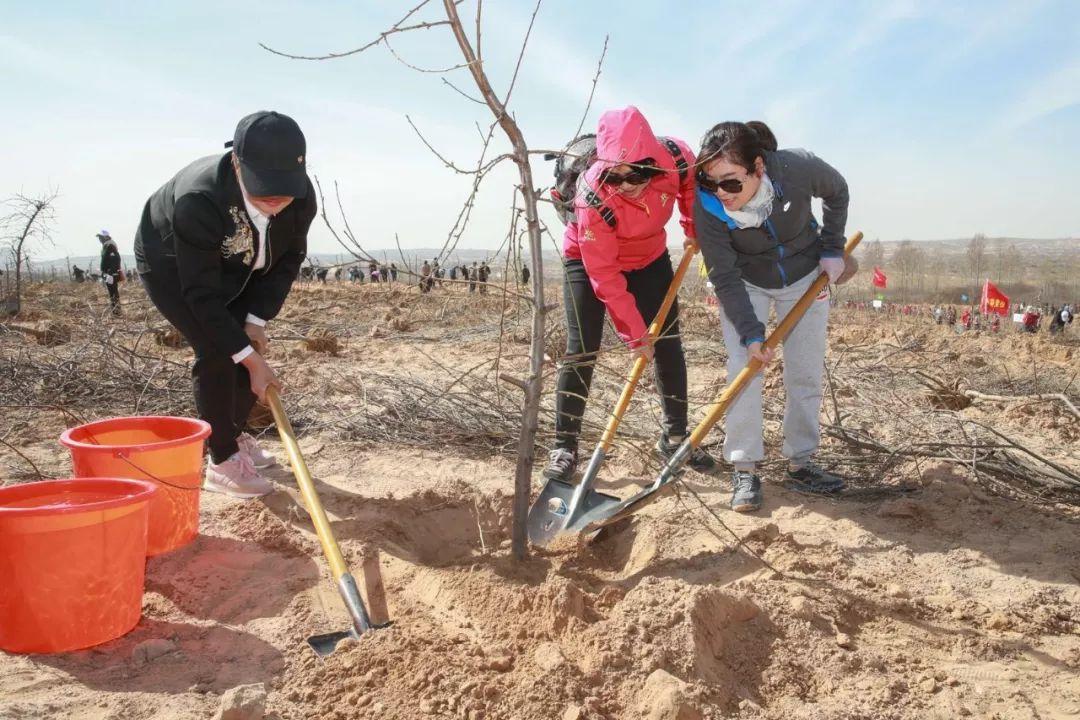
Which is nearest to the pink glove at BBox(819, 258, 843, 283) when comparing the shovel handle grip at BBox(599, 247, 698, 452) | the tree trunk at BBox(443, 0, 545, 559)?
the shovel handle grip at BBox(599, 247, 698, 452)

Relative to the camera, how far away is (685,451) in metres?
3.01

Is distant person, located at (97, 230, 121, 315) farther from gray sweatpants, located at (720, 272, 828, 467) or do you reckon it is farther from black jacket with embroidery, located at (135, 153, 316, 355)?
gray sweatpants, located at (720, 272, 828, 467)

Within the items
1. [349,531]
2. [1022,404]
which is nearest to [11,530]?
[349,531]

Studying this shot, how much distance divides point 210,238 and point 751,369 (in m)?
2.14

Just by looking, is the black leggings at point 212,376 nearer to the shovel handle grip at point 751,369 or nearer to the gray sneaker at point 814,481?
the shovel handle grip at point 751,369

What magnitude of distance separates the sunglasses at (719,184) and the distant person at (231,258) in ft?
4.94

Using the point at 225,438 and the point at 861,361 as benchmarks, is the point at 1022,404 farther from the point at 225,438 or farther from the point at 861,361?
the point at 225,438

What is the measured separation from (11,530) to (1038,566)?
3.19 metres

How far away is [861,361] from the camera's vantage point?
785 centimetres

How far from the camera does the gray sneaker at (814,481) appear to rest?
344 centimetres

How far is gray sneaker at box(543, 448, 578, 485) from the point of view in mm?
3459

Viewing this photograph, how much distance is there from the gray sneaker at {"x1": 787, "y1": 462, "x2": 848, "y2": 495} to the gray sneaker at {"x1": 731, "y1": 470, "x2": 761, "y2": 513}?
0.34 meters

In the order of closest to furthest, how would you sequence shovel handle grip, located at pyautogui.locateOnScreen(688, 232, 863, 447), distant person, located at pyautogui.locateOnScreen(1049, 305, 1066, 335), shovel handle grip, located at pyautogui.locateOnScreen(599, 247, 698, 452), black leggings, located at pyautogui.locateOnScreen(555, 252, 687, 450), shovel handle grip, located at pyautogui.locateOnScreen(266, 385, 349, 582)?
shovel handle grip, located at pyautogui.locateOnScreen(266, 385, 349, 582) → shovel handle grip, located at pyautogui.locateOnScreen(688, 232, 863, 447) → shovel handle grip, located at pyautogui.locateOnScreen(599, 247, 698, 452) → black leggings, located at pyautogui.locateOnScreen(555, 252, 687, 450) → distant person, located at pyautogui.locateOnScreen(1049, 305, 1066, 335)

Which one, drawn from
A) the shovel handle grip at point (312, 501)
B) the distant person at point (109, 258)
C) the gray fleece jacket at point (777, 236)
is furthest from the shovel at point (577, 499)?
the distant person at point (109, 258)
